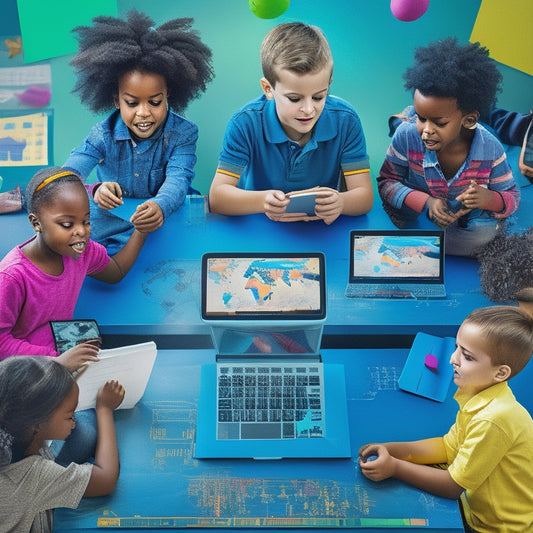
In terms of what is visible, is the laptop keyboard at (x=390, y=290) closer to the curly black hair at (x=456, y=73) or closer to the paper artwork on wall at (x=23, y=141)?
the curly black hair at (x=456, y=73)

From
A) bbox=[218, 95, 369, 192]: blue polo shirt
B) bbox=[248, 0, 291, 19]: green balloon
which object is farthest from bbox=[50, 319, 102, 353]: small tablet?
bbox=[248, 0, 291, 19]: green balloon

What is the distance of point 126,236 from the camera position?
2082 millimetres

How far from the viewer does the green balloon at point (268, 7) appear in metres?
1.89

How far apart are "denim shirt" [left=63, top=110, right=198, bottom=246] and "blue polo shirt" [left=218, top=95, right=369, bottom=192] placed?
4.8 inches

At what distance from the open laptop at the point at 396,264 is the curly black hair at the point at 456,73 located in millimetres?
407

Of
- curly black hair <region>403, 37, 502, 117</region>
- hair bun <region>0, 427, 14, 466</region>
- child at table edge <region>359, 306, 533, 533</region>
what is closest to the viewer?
hair bun <region>0, 427, 14, 466</region>

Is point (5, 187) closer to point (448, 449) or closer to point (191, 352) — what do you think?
point (191, 352)

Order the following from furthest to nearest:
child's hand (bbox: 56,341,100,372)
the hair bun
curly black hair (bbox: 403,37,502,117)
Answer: curly black hair (bbox: 403,37,502,117), child's hand (bbox: 56,341,100,372), the hair bun

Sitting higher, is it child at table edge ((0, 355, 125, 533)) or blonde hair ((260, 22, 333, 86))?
blonde hair ((260, 22, 333, 86))

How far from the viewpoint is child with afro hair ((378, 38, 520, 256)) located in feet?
6.29

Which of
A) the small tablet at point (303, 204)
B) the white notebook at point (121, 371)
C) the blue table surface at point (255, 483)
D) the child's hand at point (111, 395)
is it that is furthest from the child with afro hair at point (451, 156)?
the child's hand at point (111, 395)

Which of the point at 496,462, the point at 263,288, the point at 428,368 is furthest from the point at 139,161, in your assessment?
the point at 496,462

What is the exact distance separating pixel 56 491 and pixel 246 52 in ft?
4.16

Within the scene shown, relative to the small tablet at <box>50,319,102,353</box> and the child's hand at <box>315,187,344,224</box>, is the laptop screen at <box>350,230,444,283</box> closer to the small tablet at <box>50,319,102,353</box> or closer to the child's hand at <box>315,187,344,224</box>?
the child's hand at <box>315,187,344,224</box>
